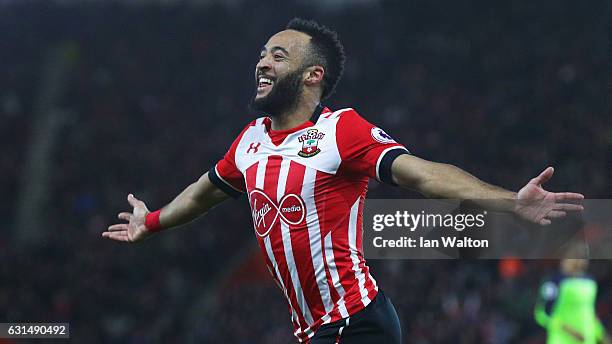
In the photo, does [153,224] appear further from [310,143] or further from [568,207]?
[568,207]

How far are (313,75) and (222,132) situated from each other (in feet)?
45.8

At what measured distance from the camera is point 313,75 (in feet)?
15.3

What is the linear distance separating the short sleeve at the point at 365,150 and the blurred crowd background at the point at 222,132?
8.04 meters

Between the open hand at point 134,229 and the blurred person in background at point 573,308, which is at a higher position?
the open hand at point 134,229

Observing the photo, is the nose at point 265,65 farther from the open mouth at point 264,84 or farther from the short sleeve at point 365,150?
the short sleeve at point 365,150

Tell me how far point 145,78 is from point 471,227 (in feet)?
38.8

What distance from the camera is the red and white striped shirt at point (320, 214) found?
4.20 metres

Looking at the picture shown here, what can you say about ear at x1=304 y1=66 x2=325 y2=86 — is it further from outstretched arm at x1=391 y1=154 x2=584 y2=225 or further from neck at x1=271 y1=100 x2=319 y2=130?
outstretched arm at x1=391 y1=154 x2=584 y2=225

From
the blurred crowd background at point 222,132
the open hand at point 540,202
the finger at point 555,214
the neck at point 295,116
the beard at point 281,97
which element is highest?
the blurred crowd background at point 222,132

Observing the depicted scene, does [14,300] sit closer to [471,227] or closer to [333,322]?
[471,227]

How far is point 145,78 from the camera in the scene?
20406mm

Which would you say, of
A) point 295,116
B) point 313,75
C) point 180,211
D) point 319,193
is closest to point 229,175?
point 180,211

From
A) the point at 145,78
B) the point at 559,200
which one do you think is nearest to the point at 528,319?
the point at 559,200

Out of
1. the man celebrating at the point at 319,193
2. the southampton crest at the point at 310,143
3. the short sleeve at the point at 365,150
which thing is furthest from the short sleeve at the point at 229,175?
the short sleeve at the point at 365,150
